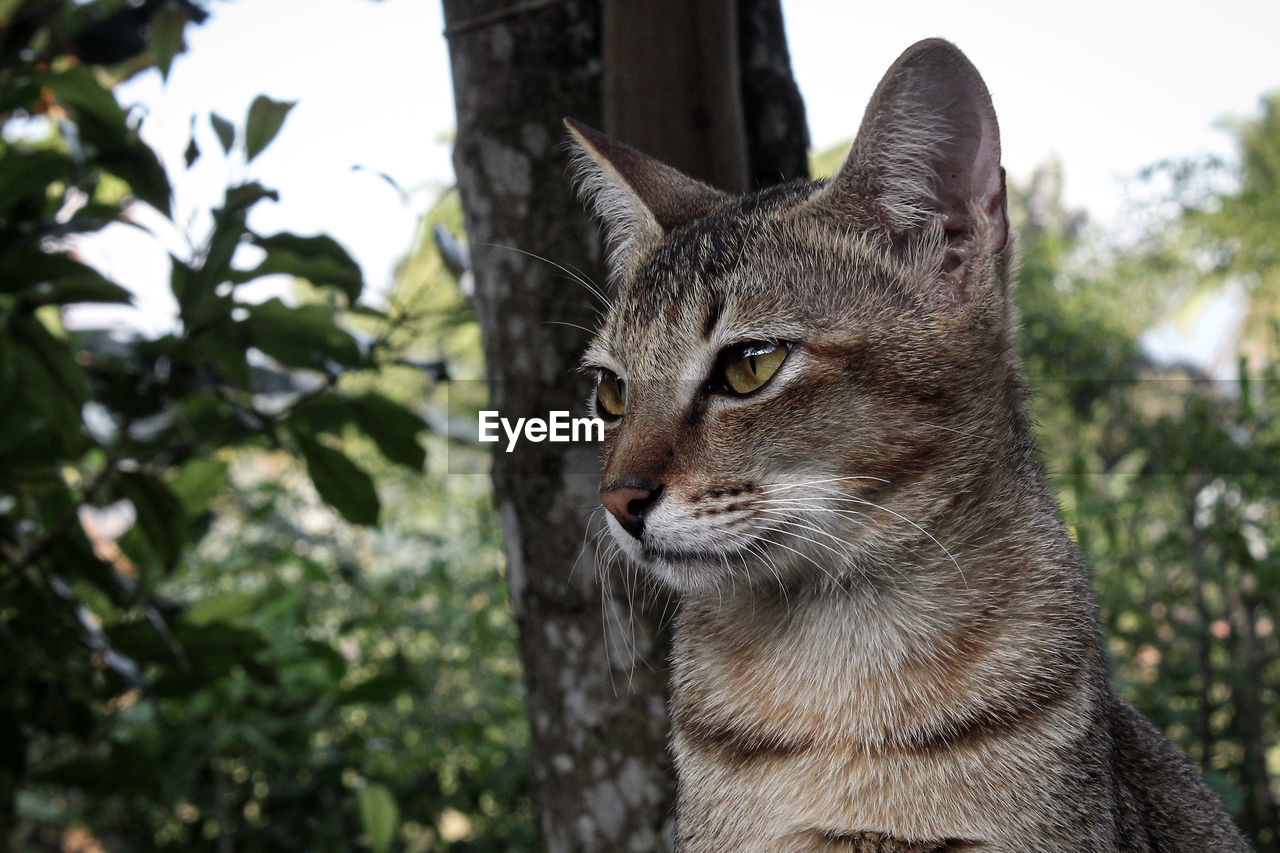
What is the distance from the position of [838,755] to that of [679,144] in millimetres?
988

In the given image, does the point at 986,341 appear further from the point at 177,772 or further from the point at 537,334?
the point at 177,772

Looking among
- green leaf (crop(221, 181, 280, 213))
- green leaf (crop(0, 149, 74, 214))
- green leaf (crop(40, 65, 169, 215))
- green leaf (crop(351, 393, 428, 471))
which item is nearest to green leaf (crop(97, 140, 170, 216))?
green leaf (crop(40, 65, 169, 215))

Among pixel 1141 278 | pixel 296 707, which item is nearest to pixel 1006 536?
pixel 296 707

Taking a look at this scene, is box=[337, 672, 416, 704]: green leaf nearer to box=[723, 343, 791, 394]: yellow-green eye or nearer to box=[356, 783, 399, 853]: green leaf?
box=[356, 783, 399, 853]: green leaf

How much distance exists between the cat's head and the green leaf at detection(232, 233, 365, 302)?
2.97 ft

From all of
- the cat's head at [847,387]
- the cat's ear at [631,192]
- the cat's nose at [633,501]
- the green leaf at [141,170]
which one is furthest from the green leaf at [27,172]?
the cat's nose at [633,501]

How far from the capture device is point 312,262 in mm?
2266

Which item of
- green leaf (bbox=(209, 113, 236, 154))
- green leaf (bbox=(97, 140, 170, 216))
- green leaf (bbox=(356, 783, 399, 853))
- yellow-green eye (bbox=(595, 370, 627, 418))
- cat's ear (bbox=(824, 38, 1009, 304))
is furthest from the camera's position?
green leaf (bbox=(356, 783, 399, 853))

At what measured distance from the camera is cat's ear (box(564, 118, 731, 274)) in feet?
5.38

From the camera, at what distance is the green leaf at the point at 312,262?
7.27 ft

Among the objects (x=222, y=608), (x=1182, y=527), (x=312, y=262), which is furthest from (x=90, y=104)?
(x=1182, y=527)

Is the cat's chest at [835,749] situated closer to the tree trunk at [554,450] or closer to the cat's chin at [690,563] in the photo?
the cat's chin at [690,563]

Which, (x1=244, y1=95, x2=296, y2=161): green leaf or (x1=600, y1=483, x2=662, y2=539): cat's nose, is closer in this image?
(x1=600, y1=483, x2=662, y2=539): cat's nose

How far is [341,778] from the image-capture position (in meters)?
3.84
